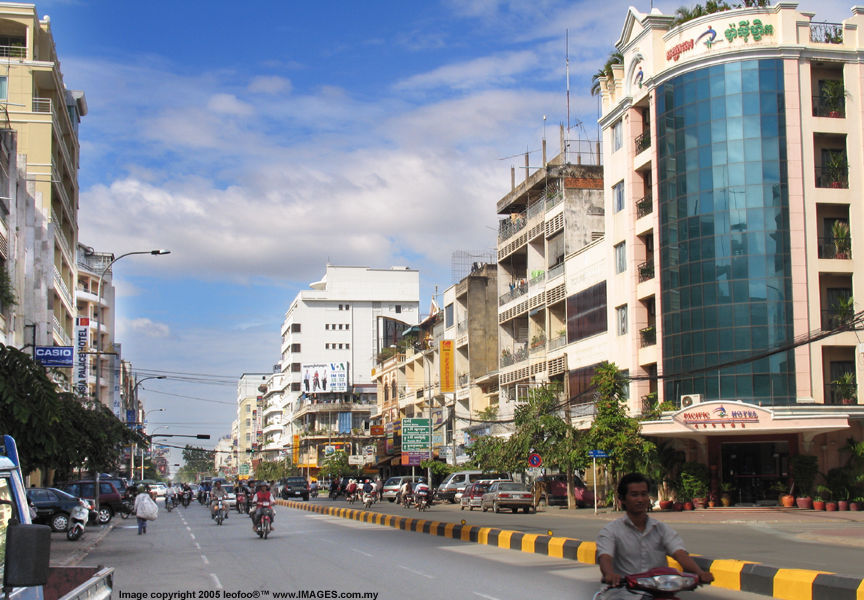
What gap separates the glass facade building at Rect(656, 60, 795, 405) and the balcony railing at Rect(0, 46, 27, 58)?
104 ft

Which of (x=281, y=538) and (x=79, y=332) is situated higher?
(x=79, y=332)

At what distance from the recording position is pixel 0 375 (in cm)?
1666

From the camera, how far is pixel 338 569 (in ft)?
57.1

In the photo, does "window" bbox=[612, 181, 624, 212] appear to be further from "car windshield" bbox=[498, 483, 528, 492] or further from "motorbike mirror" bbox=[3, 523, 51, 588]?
"motorbike mirror" bbox=[3, 523, 51, 588]

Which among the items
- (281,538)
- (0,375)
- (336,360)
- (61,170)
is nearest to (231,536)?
(281,538)

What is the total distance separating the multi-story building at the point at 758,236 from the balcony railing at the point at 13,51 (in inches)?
1228

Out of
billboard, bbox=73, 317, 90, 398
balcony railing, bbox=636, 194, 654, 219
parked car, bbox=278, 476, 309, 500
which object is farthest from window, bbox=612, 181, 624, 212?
parked car, bbox=278, 476, 309, 500

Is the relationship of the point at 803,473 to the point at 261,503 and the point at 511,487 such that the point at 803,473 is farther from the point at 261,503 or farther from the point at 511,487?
the point at 261,503

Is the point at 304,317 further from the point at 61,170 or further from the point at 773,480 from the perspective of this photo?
the point at 773,480

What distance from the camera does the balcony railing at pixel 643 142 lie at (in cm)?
4469

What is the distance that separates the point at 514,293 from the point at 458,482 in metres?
12.1

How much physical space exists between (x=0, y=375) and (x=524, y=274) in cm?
5037

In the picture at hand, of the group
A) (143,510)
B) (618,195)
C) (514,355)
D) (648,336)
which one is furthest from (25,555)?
(514,355)

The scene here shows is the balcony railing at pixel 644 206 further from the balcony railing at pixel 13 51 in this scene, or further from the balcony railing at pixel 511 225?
the balcony railing at pixel 13 51
